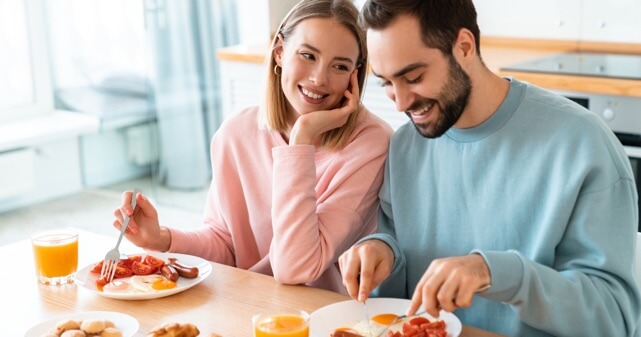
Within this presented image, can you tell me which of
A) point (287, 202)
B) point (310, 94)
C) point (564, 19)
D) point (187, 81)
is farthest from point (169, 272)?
point (187, 81)

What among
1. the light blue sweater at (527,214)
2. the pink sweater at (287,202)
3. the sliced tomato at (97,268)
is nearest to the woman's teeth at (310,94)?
the pink sweater at (287,202)

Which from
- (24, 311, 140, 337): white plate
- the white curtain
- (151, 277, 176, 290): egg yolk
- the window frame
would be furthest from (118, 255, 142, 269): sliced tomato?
the window frame

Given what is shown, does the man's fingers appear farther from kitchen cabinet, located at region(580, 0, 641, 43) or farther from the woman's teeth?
kitchen cabinet, located at region(580, 0, 641, 43)

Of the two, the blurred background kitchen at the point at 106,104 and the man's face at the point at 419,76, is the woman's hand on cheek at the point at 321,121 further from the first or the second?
the blurred background kitchen at the point at 106,104

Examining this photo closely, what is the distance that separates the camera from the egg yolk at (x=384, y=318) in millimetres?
1426

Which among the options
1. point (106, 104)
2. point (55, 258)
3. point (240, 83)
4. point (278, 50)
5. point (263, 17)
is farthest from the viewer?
point (106, 104)

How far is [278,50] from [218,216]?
41cm

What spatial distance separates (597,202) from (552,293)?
0.18 meters

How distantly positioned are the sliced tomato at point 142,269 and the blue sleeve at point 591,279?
0.68 m

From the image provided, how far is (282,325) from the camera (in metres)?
1.32

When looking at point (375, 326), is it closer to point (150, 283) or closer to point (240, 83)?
point (150, 283)

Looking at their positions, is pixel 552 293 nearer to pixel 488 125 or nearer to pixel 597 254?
pixel 597 254

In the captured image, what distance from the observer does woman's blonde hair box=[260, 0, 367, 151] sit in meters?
1.80

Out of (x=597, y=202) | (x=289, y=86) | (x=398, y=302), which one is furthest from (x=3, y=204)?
(x=597, y=202)
